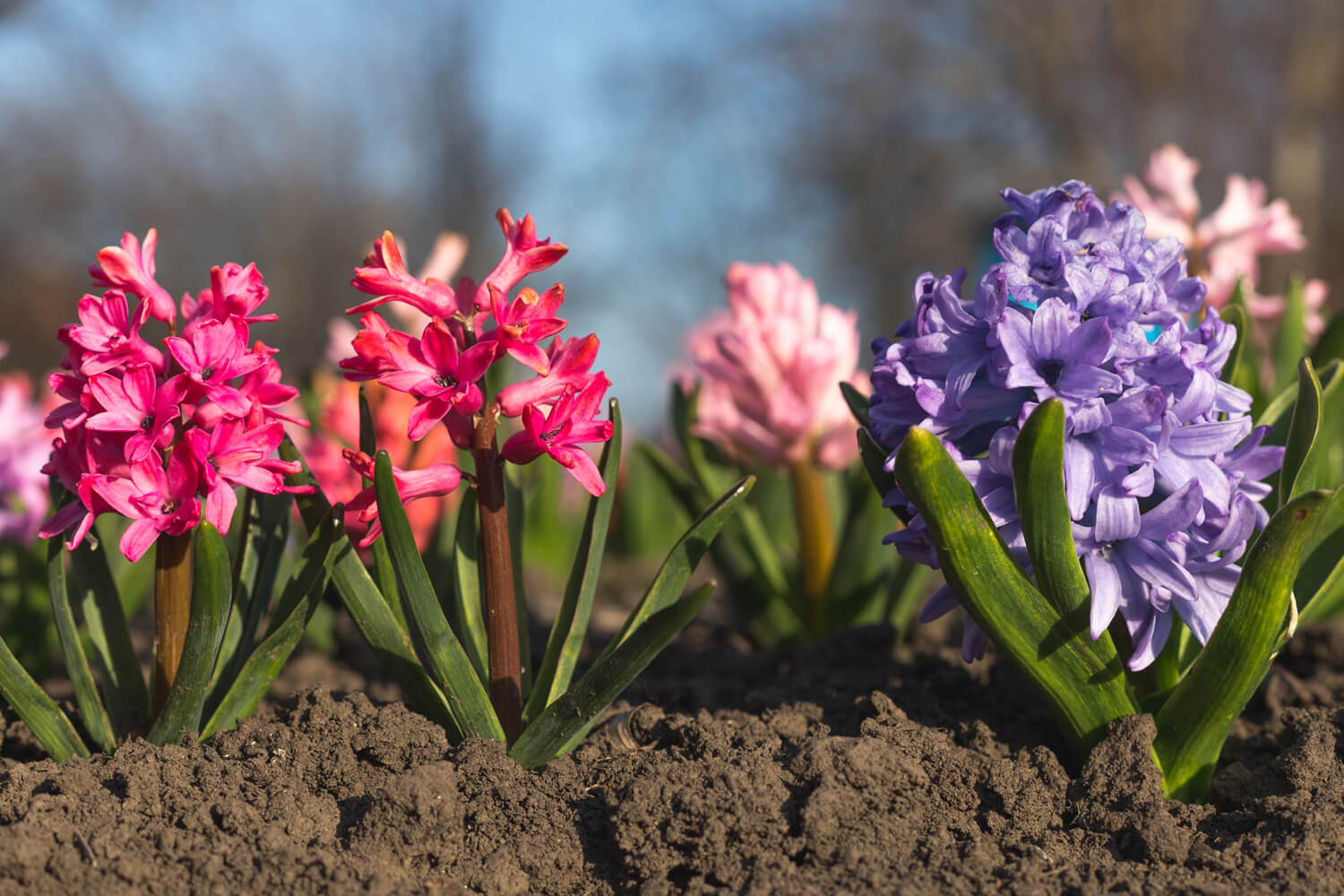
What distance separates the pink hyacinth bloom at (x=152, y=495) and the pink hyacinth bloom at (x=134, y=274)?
0.74ft

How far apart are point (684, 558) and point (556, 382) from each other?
1.20 feet

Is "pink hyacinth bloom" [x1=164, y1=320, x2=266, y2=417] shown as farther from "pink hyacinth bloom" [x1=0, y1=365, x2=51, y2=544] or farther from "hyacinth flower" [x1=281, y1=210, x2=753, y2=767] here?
"pink hyacinth bloom" [x1=0, y1=365, x2=51, y2=544]

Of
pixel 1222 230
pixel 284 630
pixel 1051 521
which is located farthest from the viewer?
pixel 1222 230

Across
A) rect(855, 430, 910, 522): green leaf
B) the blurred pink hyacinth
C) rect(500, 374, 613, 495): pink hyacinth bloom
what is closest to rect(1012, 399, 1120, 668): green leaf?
rect(855, 430, 910, 522): green leaf

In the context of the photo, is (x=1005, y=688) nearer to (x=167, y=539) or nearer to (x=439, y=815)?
(x=439, y=815)

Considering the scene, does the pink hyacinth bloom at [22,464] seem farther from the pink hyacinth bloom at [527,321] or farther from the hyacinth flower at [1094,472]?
the hyacinth flower at [1094,472]

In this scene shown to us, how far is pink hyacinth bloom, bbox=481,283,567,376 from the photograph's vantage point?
4.80 ft

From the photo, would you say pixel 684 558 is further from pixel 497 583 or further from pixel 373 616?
pixel 373 616

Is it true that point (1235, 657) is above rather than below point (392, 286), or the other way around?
below

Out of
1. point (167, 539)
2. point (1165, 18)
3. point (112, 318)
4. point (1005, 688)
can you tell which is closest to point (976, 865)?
point (1005, 688)

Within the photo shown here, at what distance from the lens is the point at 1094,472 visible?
55.9 inches

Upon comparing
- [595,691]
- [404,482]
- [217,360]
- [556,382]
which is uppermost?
[217,360]

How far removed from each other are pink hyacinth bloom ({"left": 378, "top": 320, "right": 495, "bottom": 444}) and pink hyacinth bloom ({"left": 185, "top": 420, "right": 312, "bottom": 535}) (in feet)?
0.72

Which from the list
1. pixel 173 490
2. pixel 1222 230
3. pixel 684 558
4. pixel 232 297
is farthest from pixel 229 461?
pixel 1222 230
